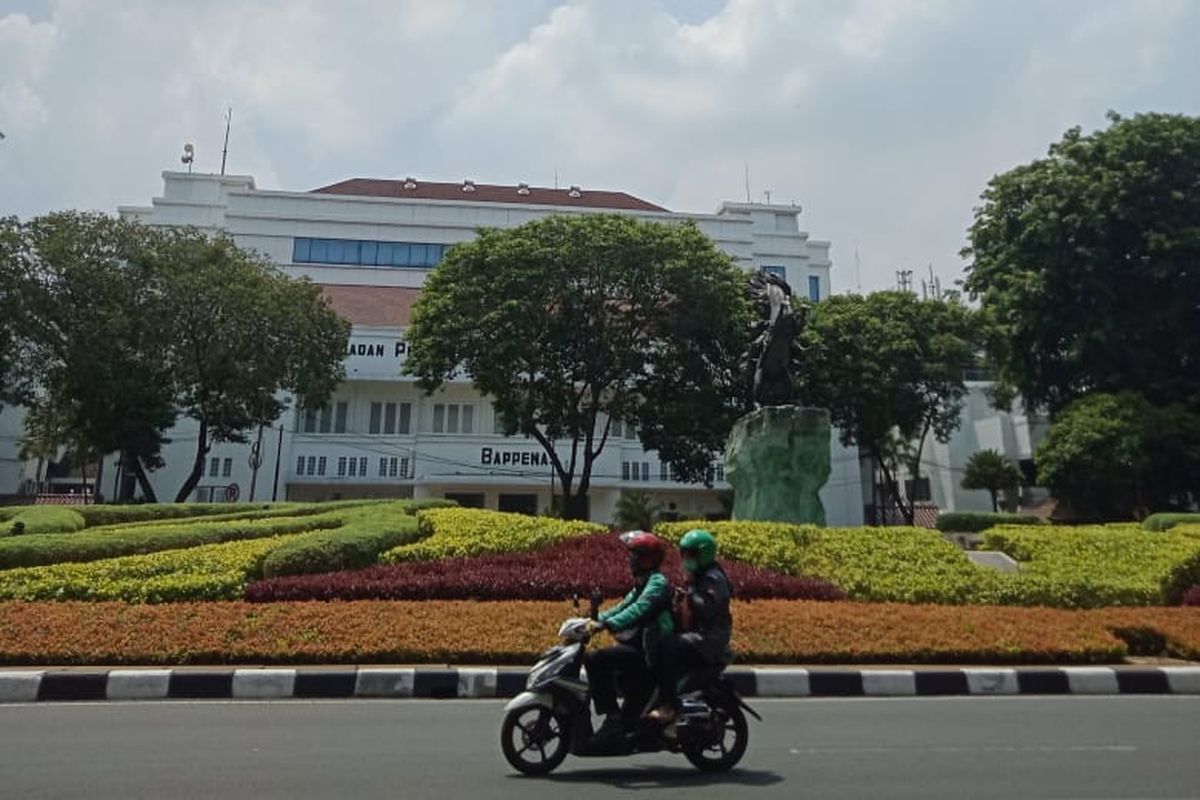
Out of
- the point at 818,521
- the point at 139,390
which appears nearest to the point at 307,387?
the point at 139,390

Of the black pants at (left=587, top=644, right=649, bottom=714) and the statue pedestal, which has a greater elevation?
the statue pedestal

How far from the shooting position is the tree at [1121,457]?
79.0 ft

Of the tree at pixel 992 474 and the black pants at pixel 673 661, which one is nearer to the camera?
the black pants at pixel 673 661

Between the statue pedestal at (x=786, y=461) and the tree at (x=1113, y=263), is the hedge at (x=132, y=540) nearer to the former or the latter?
the statue pedestal at (x=786, y=461)

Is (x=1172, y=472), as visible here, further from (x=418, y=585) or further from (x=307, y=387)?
(x=307, y=387)

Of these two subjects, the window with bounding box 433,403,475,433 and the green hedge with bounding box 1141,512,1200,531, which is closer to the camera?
the green hedge with bounding box 1141,512,1200,531

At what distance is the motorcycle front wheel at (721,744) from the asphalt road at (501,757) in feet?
0.35

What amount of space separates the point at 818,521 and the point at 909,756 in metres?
11.6

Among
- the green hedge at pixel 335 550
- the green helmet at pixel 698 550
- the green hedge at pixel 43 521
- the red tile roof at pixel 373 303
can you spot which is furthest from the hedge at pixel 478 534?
the red tile roof at pixel 373 303

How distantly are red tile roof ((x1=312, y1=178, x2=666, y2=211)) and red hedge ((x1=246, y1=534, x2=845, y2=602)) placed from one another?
33.6 metres

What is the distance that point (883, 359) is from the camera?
3075 centimetres

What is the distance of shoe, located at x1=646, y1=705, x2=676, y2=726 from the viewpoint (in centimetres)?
509

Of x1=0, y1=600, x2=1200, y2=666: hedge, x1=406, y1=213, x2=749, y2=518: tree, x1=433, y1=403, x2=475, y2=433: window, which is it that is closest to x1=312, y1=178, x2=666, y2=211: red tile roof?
x1=433, y1=403, x2=475, y2=433: window

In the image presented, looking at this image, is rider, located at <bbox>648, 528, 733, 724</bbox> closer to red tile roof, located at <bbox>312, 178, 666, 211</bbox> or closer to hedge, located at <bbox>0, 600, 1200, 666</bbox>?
hedge, located at <bbox>0, 600, 1200, 666</bbox>
